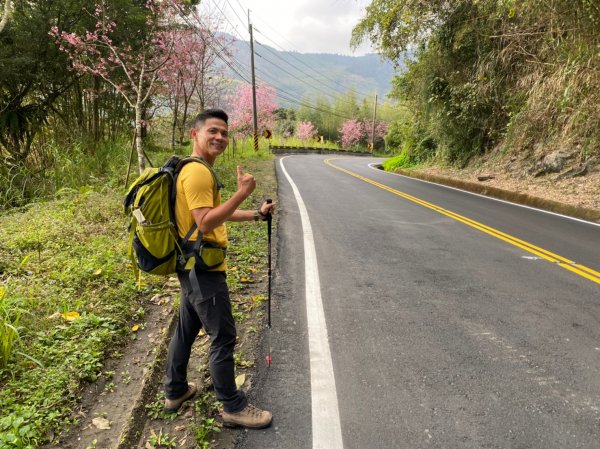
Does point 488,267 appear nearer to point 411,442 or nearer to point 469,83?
point 411,442

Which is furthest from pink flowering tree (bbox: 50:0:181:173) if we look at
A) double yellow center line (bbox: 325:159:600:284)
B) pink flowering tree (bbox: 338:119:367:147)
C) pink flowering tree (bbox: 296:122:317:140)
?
pink flowering tree (bbox: 338:119:367:147)

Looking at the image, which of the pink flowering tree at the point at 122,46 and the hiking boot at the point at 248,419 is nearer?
the hiking boot at the point at 248,419

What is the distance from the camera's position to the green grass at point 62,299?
2744mm

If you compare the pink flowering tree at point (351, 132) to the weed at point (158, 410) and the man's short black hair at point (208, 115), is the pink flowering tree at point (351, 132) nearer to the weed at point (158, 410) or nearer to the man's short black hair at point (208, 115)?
the man's short black hair at point (208, 115)

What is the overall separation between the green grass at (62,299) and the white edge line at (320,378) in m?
0.67

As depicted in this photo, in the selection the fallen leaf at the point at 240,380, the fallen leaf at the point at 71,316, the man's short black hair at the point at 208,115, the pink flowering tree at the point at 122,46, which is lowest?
the fallen leaf at the point at 240,380

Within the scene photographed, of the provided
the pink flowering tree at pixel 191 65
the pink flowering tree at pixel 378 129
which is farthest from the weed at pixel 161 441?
the pink flowering tree at pixel 378 129

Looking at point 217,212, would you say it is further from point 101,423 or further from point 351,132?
point 351,132

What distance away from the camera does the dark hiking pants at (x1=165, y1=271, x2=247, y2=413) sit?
8.59 ft

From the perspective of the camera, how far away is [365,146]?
237ft

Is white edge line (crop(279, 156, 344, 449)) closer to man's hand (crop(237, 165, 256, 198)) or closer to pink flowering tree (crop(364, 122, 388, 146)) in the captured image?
man's hand (crop(237, 165, 256, 198))

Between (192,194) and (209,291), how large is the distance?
2.06 ft

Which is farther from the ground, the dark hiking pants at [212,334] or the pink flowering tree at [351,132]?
the pink flowering tree at [351,132]

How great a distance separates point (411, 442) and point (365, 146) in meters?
71.9
